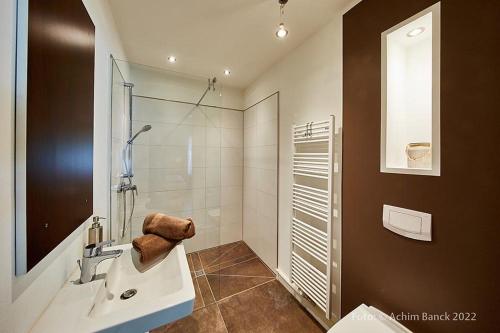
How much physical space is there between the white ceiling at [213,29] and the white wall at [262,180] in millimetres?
587

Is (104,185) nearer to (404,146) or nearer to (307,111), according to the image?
(307,111)

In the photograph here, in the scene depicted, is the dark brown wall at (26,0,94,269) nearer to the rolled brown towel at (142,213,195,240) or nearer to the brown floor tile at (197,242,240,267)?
the rolled brown towel at (142,213,195,240)

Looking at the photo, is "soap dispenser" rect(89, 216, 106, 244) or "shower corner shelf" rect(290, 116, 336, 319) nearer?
"soap dispenser" rect(89, 216, 106, 244)

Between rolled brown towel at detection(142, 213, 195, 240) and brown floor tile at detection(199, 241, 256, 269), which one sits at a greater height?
rolled brown towel at detection(142, 213, 195, 240)

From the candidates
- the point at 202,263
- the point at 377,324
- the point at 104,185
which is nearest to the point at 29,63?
the point at 104,185

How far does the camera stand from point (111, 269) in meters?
0.99

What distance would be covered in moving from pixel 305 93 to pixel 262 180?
3.91ft

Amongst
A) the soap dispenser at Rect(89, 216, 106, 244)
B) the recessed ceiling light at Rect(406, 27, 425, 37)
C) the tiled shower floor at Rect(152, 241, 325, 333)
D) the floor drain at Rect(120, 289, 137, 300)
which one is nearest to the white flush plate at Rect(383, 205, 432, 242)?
the recessed ceiling light at Rect(406, 27, 425, 37)

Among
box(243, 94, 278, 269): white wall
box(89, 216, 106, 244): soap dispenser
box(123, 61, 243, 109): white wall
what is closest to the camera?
box(89, 216, 106, 244): soap dispenser

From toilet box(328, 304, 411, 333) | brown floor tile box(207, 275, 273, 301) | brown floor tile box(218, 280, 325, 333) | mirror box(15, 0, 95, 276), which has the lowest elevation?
brown floor tile box(218, 280, 325, 333)

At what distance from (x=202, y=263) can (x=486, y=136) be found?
8.60 ft

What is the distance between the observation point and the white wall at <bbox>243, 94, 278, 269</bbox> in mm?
2199

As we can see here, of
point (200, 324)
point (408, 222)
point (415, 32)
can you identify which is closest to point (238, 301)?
point (200, 324)

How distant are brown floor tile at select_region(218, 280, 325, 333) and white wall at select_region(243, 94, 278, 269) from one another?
371 millimetres
